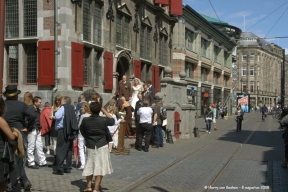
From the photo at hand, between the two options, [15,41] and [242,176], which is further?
[15,41]

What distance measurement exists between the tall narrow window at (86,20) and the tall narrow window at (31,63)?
239cm

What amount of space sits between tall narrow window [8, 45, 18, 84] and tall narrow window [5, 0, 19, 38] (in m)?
0.56

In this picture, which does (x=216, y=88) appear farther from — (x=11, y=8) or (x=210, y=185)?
(x=210, y=185)

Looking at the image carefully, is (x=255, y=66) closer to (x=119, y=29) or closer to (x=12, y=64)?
(x=119, y=29)

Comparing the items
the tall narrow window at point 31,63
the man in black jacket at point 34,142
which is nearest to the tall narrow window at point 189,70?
the tall narrow window at point 31,63

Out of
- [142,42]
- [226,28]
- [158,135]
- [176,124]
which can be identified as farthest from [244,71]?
[158,135]

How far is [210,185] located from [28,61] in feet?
38.9

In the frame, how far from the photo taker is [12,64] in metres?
18.5

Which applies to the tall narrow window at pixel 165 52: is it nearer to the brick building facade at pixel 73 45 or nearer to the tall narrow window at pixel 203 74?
the brick building facade at pixel 73 45

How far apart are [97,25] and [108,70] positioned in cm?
226

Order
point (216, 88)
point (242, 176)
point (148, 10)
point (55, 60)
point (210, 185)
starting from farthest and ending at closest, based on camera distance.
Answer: point (216, 88) → point (148, 10) → point (55, 60) → point (242, 176) → point (210, 185)

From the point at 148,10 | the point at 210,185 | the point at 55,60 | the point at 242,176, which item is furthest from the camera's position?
the point at 148,10

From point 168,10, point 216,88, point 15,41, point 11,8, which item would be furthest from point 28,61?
point 216,88

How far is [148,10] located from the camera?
27.1 meters
